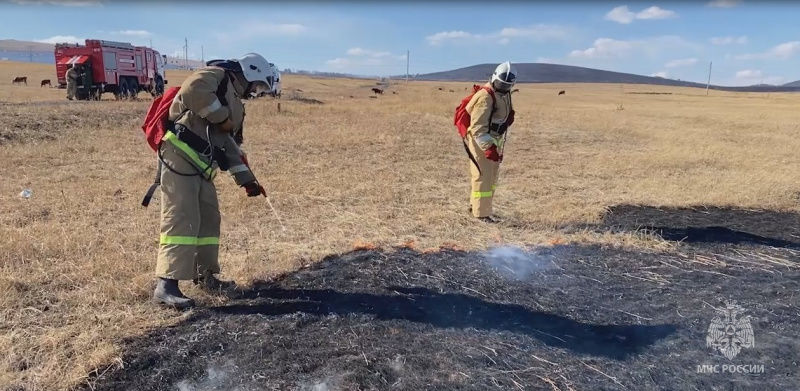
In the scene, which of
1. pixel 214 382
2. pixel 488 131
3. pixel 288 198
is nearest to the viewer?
pixel 214 382

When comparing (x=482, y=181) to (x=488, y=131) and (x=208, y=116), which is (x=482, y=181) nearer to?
(x=488, y=131)

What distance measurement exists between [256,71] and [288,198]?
12.0 ft

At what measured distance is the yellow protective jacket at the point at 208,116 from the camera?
362 cm

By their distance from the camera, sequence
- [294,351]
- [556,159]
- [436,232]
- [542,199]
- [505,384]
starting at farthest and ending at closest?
[556,159] < [542,199] < [436,232] < [294,351] < [505,384]

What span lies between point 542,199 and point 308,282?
4.81 meters

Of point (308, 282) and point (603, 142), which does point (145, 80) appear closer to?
point (603, 142)

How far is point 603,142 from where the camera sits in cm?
1540

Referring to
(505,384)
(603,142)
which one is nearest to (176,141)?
(505,384)

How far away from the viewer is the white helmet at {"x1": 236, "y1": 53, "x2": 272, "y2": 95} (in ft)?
13.2

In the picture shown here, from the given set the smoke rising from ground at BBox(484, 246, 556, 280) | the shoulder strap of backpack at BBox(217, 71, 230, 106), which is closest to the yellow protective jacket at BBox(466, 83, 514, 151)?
the smoke rising from ground at BBox(484, 246, 556, 280)

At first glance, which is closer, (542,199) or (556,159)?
(542,199)

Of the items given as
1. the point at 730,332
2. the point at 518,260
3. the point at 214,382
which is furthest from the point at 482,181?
the point at 214,382

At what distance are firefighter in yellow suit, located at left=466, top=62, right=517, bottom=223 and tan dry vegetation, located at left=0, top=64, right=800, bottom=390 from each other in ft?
1.30

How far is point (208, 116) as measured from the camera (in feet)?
12.0
